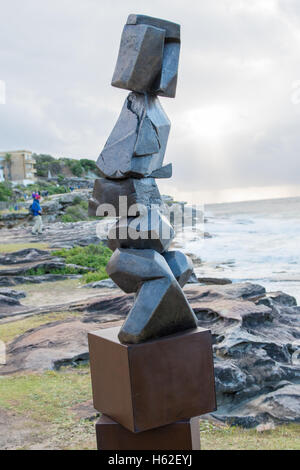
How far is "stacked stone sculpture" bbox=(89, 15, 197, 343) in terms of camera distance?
10.4 ft

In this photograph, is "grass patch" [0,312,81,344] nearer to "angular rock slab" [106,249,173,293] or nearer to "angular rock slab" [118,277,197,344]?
"angular rock slab" [106,249,173,293]

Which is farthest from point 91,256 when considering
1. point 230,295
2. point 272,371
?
point 272,371

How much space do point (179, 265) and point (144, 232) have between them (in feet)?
1.31

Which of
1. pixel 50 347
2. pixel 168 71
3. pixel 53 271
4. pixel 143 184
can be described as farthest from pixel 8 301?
pixel 168 71

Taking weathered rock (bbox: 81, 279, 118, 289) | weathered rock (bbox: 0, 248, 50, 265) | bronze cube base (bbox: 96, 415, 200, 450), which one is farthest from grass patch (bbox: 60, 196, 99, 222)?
bronze cube base (bbox: 96, 415, 200, 450)

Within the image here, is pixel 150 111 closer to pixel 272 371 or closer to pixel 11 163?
pixel 272 371

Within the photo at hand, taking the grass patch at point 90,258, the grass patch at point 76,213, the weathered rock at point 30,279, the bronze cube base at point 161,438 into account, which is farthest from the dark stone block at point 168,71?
the grass patch at point 76,213

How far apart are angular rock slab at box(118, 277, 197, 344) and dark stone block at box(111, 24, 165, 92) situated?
4.29 feet

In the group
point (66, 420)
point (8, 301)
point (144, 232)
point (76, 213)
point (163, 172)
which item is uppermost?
point (163, 172)

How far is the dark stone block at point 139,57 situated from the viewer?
127 inches

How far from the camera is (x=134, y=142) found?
324 cm

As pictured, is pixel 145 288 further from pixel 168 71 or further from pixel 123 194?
pixel 168 71

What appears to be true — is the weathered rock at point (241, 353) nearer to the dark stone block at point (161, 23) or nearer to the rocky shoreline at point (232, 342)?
the rocky shoreline at point (232, 342)
